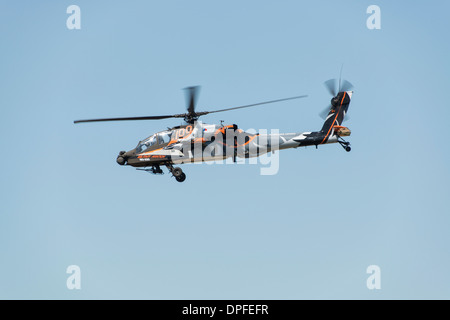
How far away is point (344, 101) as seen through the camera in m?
50.6

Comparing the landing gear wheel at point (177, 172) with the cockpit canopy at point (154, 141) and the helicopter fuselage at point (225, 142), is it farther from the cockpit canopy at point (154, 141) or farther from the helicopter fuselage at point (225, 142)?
the cockpit canopy at point (154, 141)

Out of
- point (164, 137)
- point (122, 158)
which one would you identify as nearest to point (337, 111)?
point (164, 137)

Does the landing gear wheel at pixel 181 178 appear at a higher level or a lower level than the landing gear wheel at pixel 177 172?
→ lower

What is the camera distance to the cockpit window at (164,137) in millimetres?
50188

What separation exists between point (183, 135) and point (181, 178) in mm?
2789

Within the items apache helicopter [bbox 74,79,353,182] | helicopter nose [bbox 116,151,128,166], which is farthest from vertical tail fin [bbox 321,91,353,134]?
helicopter nose [bbox 116,151,128,166]

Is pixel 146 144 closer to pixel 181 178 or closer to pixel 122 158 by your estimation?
pixel 122 158

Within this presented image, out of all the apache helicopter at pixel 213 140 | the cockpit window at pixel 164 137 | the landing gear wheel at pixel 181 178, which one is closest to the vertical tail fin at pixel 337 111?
the apache helicopter at pixel 213 140

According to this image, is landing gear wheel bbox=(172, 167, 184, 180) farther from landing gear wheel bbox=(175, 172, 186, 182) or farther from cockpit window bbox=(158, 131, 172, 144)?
cockpit window bbox=(158, 131, 172, 144)

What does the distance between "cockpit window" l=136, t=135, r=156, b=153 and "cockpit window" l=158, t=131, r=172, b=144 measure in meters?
0.47
